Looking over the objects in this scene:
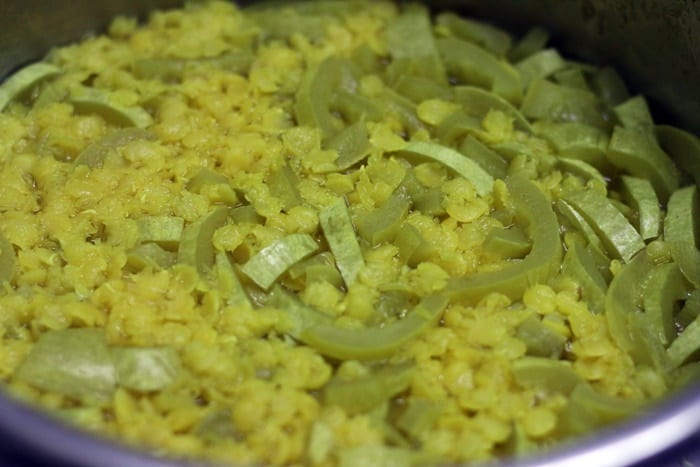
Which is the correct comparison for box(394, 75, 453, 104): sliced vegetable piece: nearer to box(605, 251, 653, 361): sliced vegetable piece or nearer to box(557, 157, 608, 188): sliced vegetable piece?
box(557, 157, 608, 188): sliced vegetable piece

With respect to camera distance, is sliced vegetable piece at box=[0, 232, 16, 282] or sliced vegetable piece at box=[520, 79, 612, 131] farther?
sliced vegetable piece at box=[520, 79, 612, 131]

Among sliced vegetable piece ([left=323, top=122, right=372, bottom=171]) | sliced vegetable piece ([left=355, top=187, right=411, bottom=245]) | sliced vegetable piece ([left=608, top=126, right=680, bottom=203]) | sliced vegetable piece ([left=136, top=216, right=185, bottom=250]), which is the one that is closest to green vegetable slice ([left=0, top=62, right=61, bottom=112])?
sliced vegetable piece ([left=136, top=216, right=185, bottom=250])

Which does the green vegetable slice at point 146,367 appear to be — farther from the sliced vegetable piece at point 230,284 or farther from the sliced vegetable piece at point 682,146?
the sliced vegetable piece at point 682,146

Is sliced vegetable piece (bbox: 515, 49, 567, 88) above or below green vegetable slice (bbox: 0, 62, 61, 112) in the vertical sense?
below

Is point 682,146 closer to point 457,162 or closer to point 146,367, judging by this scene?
point 457,162

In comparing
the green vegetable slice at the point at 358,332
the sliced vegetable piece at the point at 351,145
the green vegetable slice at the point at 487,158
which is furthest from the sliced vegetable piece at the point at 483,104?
the green vegetable slice at the point at 358,332
